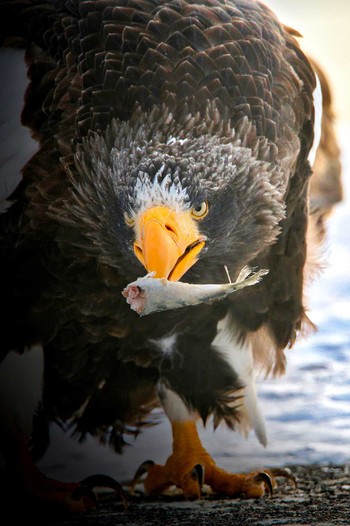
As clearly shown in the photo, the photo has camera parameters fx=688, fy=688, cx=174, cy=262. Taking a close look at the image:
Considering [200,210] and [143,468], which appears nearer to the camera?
[200,210]

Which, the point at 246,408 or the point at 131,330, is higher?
the point at 131,330

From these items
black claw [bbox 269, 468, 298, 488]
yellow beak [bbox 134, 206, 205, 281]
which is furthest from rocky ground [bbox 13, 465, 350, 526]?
yellow beak [bbox 134, 206, 205, 281]

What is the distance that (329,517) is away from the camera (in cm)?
181

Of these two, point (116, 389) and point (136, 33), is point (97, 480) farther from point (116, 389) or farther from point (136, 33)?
point (136, 33)

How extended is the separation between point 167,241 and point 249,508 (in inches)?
30.4

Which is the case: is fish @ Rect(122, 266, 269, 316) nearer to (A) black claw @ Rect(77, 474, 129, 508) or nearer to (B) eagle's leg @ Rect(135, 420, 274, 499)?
(B) eagle's leg @ Rect(135, 420, 274, 499)

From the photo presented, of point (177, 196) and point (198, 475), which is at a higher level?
point (177, 196)

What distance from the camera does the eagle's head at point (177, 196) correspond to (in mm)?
1624

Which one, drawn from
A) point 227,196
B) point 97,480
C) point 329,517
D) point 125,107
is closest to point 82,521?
point 97,480

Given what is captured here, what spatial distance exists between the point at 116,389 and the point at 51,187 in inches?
22.3

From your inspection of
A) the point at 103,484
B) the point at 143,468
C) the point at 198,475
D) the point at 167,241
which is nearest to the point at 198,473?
the point at 198,475

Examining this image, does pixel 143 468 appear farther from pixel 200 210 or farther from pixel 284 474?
pixel 200 210

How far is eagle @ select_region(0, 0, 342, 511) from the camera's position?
5.54 ft

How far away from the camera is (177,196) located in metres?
1.62
